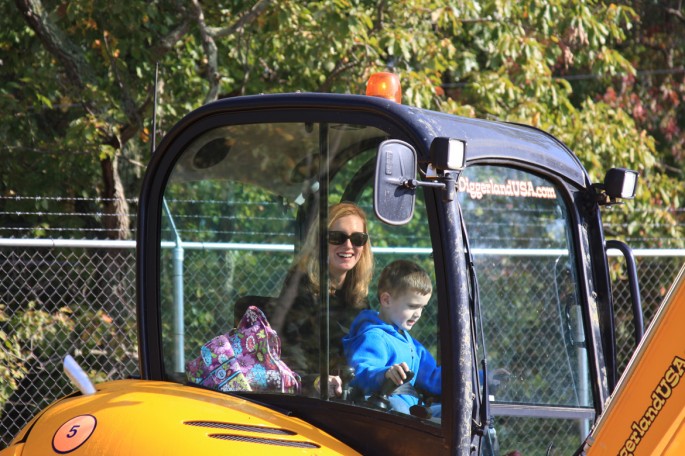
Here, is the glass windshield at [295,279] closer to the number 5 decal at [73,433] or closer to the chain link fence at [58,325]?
the number 5 decal at [73,433]

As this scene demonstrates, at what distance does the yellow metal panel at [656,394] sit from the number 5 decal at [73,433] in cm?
136

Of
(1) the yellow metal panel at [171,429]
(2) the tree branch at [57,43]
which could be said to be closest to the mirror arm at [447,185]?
(1) the yellow metal panel at [171,429]

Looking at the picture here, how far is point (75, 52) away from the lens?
7660mm

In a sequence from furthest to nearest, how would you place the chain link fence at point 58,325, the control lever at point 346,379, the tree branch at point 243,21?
the tree branch at point 243,21, the chain link fence at point 58,325, the control lever at point 346,379

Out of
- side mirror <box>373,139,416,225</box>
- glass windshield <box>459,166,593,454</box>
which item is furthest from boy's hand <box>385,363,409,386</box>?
side mirror <box>373,139,416,225</box>

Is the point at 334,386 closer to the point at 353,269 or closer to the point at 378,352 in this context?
the point at 378,352

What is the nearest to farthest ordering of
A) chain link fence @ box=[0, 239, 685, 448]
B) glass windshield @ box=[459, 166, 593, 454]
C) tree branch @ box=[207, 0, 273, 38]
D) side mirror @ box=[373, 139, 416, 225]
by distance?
side mirror @ box=[373, 139, 416, 225] < glass windshield @ box=[459, 166, 593, 454] < chain link fence @ box=[0, 239, 685, 448] < tree branch @ box=[207, 0, 273, 38]

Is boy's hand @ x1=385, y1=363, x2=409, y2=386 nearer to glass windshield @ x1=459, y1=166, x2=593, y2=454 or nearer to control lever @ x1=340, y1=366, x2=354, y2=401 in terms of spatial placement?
control lever @ x1=340, y1=366, x2=354, y2=401

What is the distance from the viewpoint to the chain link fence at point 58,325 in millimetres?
6324

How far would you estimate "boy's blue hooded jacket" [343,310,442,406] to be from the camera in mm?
2691

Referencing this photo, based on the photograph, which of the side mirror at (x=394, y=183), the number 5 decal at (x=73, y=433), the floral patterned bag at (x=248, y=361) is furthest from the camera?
the floral patterned bag at (x=248, y=361)

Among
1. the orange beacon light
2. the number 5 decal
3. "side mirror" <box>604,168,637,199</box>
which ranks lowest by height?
the number 5 decal

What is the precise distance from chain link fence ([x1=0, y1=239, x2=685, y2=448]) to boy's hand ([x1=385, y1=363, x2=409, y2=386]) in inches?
145

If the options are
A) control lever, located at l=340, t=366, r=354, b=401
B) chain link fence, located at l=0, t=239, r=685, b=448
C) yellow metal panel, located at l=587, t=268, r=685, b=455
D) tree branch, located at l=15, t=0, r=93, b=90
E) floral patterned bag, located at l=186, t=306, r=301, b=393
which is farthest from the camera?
tree branch, located at l=15, t=0, r=93, b=90
